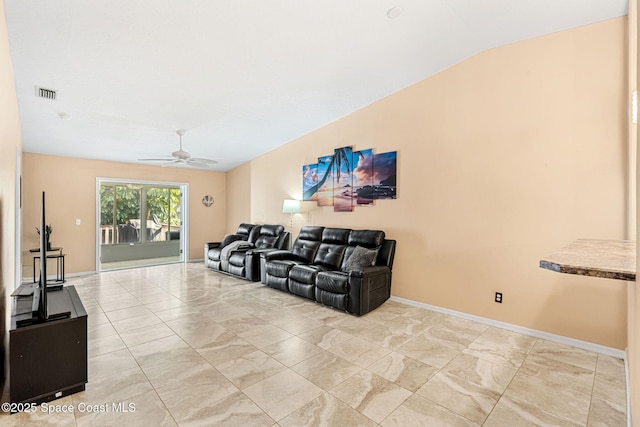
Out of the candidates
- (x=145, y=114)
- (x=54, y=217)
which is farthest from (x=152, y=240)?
(x=145, y=114)

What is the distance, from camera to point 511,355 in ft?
8.96

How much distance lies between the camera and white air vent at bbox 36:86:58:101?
3.35 meters

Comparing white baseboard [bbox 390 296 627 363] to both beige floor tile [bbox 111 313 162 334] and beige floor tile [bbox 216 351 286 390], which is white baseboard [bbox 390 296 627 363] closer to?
beige floor tile [bbox 216 351 286 390]

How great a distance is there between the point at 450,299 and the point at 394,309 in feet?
2.37

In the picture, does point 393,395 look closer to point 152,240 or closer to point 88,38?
point 88,38

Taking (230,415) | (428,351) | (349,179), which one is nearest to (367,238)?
(349,179)

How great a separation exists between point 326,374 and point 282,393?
0.41m

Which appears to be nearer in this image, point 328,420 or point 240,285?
point 328,420

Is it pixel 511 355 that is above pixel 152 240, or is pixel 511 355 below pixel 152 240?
below

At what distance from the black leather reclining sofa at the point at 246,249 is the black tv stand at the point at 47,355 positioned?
3331 mm

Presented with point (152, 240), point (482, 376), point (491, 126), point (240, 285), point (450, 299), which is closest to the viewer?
point (482, 376)

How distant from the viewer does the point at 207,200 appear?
314 inches

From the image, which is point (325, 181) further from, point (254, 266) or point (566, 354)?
point (566, 354)

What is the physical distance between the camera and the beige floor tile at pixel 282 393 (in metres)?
1.97
